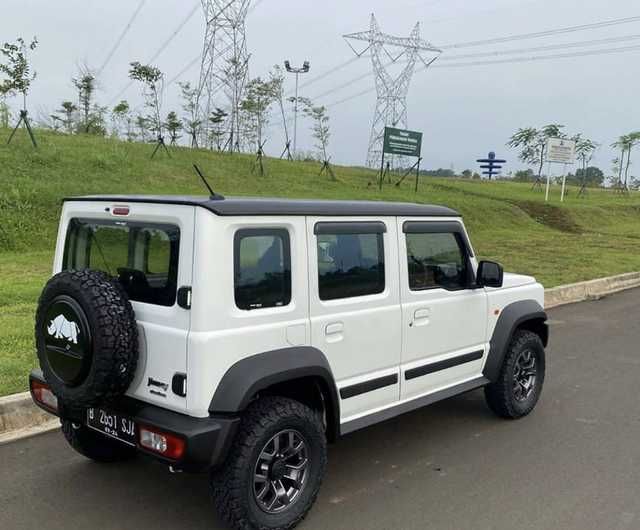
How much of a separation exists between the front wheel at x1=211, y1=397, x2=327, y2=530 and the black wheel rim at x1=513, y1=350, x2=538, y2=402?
218 cm

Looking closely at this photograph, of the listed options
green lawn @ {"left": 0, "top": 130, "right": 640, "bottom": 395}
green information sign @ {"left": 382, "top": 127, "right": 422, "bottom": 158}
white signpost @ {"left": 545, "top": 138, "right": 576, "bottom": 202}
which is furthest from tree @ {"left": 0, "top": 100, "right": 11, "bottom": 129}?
white signpost @ {"left": 545, "top": 138, "right": 576, "bottom": 202}

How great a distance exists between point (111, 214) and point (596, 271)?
11.7m

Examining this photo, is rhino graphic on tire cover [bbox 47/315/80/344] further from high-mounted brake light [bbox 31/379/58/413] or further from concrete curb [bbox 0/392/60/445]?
concrete curb [bbox 0/392/60/445]

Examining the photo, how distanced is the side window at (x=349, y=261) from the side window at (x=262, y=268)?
0.24 meters

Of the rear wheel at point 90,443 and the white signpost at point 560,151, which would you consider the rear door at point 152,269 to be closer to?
the rear wheel at point 90,443

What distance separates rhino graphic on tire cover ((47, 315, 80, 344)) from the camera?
2883mm

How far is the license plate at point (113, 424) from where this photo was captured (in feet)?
9.80

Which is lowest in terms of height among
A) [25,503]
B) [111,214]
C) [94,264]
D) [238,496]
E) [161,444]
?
[25,503]

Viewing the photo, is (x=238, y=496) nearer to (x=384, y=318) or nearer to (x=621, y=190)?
(x=384, y=318)

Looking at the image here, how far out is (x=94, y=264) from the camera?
342cm

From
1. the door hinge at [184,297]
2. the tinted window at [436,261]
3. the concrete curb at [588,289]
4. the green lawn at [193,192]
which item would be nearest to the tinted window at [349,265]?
the tinted window at [436,261]

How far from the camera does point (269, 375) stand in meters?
2.92

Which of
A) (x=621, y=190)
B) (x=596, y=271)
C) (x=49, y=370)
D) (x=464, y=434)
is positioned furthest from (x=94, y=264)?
(x=621, y=190)

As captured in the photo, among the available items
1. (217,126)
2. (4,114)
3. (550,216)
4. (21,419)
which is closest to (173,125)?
(217,126)
